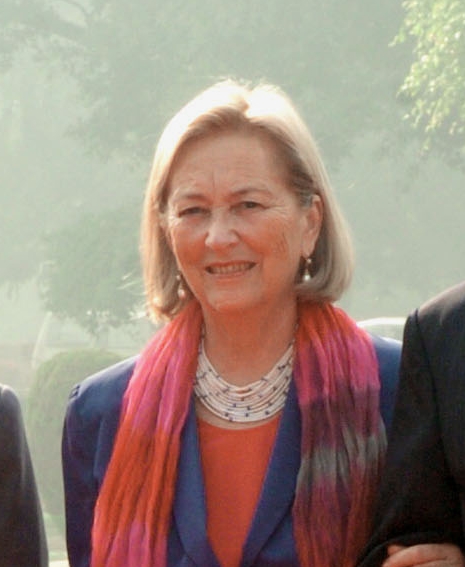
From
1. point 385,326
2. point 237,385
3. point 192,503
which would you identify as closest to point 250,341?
point 237,385

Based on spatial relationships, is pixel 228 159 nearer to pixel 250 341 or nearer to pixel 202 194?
pixel 202 194

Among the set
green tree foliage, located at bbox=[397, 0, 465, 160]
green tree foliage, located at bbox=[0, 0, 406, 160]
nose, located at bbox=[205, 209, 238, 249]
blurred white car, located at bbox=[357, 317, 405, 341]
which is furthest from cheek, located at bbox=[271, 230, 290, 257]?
green tree foliage, located at bbox=[0, 0, 406, 160]

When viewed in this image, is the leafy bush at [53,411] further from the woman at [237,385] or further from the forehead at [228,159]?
the forehead at [228,159]

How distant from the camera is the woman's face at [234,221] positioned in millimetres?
3629

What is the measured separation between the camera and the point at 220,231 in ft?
11.8

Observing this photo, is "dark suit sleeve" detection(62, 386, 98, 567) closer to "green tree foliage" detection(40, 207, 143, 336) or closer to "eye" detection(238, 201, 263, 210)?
"eye" detection(238, 201, 263, 210)

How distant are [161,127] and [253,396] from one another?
35348mm

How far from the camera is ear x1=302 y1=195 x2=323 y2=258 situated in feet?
12.4

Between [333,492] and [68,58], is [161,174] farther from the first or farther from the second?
[68,58]

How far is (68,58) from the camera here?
132 ft

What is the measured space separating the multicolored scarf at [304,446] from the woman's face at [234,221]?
7.7 inches

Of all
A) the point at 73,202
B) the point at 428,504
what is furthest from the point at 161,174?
the point at 73,202

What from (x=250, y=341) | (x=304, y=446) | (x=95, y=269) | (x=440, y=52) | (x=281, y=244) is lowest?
(x=95, y=269)

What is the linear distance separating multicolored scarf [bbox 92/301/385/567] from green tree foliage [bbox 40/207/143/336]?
32230 millimetres
